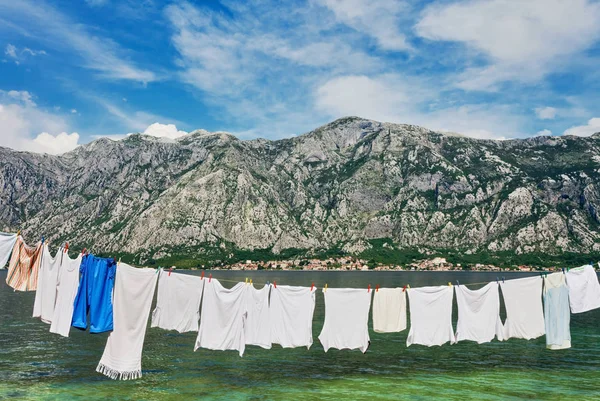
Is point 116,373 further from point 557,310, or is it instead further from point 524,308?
point 557,310

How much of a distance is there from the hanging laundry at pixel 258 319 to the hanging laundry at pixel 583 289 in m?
18.9

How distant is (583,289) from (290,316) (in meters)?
18.7

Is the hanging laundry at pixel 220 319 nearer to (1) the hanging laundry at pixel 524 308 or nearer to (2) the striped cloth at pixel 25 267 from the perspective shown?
(2) the striped cloth at pixel 25 267

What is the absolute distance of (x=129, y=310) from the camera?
72.6 ft

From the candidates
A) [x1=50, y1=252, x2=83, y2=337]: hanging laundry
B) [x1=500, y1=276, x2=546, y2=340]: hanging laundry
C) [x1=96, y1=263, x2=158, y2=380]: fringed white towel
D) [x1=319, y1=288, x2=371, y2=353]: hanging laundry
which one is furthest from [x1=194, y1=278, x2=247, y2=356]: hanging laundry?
[x1=500, y1=276, x2=546, y2=340]: hanging laundry

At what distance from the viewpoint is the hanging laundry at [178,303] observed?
24922 mm

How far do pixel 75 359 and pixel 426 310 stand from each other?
27.2 m

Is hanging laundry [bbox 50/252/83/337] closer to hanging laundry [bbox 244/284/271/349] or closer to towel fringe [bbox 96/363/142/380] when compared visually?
towel fringe [bbox 96/363/142/380]

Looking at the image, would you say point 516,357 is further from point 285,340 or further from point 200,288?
point 200,288

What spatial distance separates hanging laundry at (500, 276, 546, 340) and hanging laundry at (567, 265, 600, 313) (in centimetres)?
192

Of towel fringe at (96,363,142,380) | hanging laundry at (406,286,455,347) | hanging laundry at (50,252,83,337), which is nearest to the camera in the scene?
towel fringe at (96,363,142,380)

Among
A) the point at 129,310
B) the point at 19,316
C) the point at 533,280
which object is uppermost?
the point at 533,280

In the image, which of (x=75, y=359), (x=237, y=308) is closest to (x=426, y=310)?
(x=237, y=308)

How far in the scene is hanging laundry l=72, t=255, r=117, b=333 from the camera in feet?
72.0
